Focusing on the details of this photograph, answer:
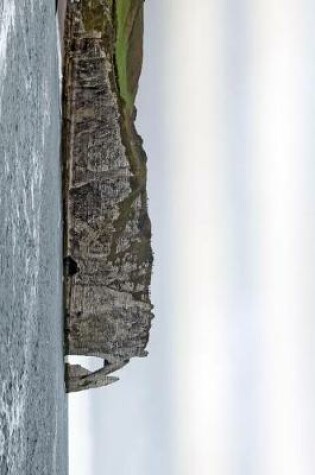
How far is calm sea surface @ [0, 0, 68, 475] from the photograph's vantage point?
1.21ft

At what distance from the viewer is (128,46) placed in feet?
3.03

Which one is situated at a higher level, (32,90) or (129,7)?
(129,7)

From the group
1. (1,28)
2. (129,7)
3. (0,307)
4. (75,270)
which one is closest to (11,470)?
(0,307)

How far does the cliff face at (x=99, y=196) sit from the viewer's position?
0.86 metres

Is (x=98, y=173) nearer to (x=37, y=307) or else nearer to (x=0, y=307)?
(x=37, y=307)

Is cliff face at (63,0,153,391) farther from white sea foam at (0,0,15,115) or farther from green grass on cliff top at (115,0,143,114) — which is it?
white sea foam at (0,0,15,115)

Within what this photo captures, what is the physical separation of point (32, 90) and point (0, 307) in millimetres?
200

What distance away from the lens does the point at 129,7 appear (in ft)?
3.01

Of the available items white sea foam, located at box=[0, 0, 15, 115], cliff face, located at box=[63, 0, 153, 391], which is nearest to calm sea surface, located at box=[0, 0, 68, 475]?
white sea foam, located at box=[0, 0, 15, 115]

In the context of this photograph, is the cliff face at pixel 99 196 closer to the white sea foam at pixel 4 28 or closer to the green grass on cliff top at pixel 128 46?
the green grass on cliff top at pixel 128 46

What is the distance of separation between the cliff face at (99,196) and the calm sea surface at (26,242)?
193 millimetres

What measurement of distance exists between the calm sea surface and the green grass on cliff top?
0.74 ft

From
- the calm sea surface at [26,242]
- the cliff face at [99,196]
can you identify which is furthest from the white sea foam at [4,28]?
the cliff face at [99,196]

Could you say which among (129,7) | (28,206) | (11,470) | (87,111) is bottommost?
(11,470)
